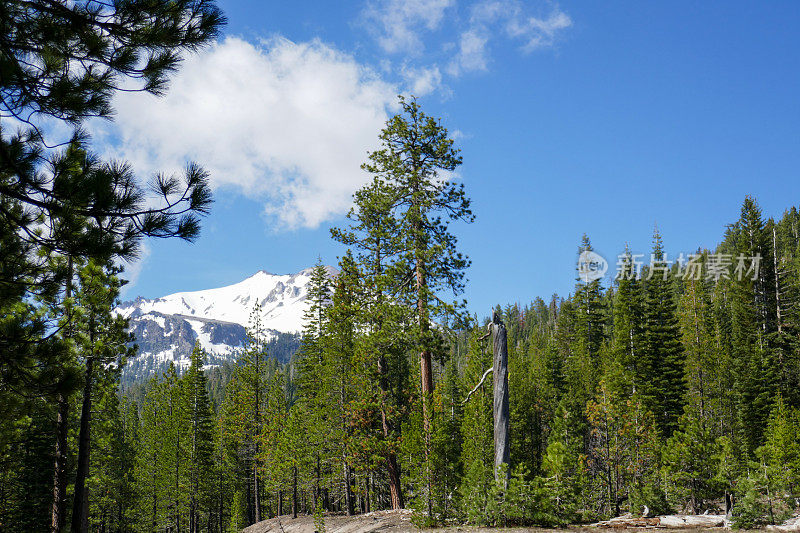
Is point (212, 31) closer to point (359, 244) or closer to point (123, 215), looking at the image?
point (123, 215)

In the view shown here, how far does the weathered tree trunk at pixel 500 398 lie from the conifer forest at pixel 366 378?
0.07 meters

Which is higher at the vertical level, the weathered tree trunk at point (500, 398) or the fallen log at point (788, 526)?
the weathered tree trunk at point (500, 398)

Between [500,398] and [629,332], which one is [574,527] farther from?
[629,332]

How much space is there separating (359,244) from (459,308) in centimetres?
496

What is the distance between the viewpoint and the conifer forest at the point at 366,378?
5.66 meters

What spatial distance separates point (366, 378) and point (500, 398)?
9.03 meters

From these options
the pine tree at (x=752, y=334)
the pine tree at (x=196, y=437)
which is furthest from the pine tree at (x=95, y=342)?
the pine tree at (x=752, y=334)

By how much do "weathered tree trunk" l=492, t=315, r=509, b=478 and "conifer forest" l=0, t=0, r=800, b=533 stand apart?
0.22 ft

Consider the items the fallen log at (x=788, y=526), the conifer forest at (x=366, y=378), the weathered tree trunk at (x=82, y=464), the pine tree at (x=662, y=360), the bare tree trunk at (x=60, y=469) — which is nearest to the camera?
the conifer forest at (x=366, y=378)

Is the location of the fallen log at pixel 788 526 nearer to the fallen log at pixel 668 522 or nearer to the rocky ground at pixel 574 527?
the rocky ground at pixel 574 527

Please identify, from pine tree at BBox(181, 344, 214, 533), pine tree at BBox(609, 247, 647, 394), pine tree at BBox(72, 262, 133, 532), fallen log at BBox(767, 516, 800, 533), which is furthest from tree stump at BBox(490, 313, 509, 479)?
pine tree at BBox(181, 344, 214, 533)

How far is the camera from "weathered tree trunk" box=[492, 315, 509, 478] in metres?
12.8

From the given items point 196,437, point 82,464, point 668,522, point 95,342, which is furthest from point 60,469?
point 196,437

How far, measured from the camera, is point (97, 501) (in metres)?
36.3
